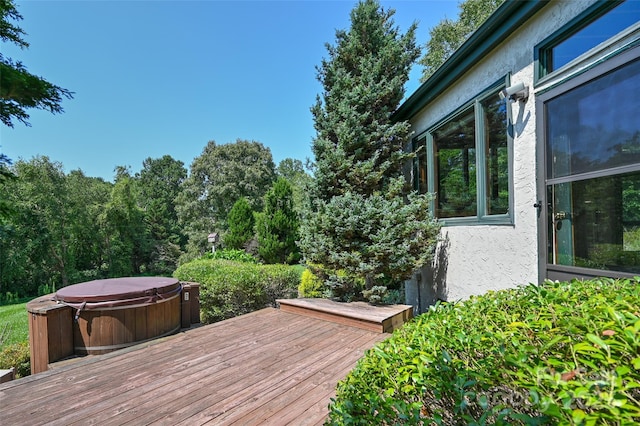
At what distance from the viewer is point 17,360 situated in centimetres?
395

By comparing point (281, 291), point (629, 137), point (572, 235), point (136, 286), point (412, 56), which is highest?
point (412, 56)

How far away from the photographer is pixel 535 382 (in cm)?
84

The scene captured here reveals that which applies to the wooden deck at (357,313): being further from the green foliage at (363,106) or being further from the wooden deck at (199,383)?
the green foliage at (363,106)

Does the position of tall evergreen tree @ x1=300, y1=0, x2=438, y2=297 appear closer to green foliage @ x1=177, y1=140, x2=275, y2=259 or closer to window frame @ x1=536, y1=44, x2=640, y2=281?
window frame @ x1=536, y1=44, x2=640, y2=281

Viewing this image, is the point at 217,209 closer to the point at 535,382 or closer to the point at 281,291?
the point at 281,291

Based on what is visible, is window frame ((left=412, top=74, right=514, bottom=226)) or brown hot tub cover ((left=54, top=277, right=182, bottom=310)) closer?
window frame ((left=412, top=74, right=514, bottom=226))

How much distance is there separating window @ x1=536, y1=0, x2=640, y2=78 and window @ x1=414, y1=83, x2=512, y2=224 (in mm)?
557

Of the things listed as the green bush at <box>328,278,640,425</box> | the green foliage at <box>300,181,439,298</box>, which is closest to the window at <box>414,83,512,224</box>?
the green foliage at <box>300,181,439,298</box>

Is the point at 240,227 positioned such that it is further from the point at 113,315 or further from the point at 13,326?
the point at 113,315

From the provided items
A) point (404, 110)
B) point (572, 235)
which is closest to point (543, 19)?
point (572, 235)

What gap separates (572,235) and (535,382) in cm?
238

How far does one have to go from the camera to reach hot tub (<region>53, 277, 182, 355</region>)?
3.53m

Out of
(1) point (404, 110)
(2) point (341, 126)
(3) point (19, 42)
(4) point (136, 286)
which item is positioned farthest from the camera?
(3) point (19, 42)

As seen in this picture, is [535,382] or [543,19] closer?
[535,382]
